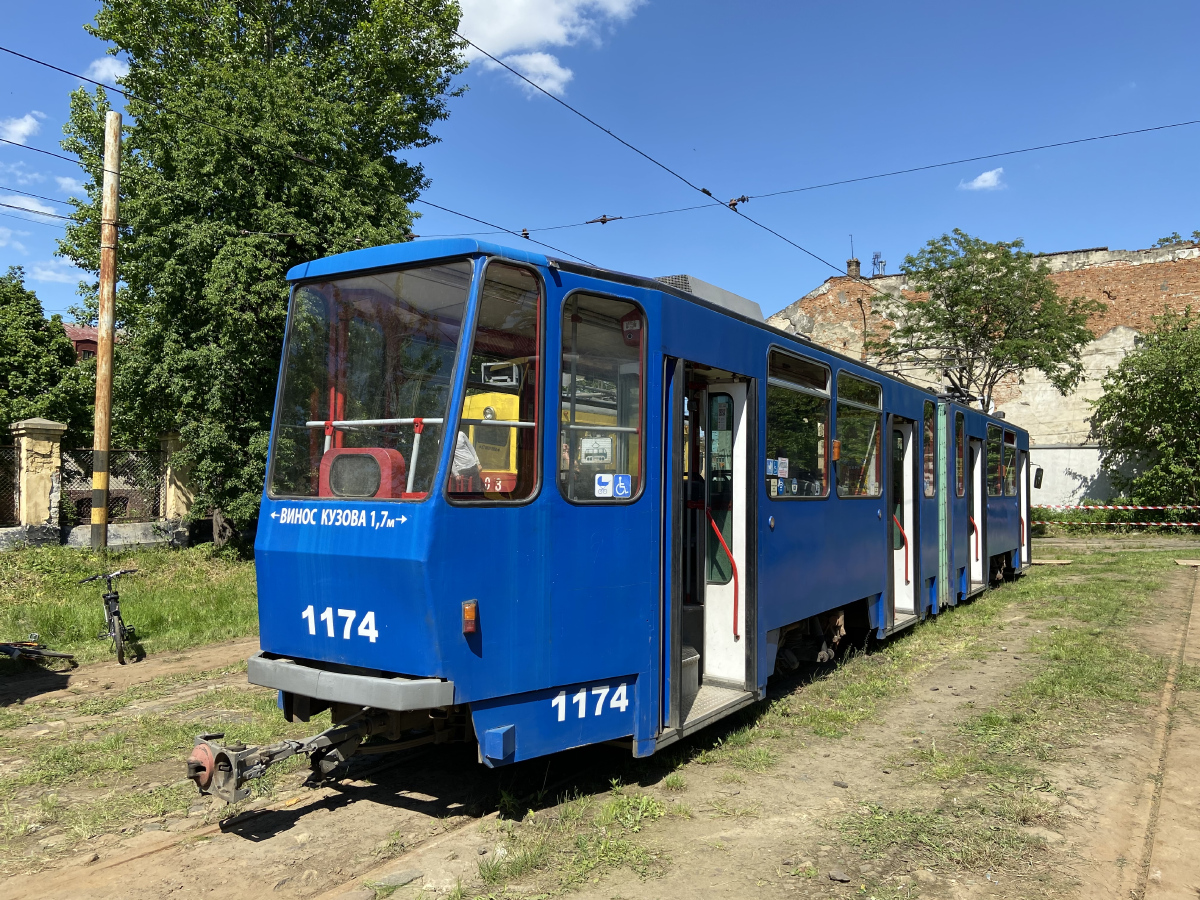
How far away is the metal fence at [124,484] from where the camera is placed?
46.3 ft

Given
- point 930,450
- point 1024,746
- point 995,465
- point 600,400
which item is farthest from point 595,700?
point 995,465

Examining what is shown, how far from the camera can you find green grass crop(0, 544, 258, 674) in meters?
9.46

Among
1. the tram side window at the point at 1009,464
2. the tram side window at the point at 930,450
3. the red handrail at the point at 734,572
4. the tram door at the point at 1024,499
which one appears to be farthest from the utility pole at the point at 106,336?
the tram door at the point at 1024,499

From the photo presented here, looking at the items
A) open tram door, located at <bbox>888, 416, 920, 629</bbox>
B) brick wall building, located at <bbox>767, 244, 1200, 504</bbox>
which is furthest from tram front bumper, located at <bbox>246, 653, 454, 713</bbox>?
brick wall building, located at <bbox>767, 244, 1200, 504</bbox>

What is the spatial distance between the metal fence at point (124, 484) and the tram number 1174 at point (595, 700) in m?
12.4

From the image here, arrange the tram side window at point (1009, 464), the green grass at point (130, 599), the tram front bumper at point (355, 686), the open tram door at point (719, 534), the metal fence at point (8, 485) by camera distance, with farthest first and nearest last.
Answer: the tram side window at point (1009, 464) < the metal fence at point (8, 485) < the green grass at point (130, 599) < the open tram door at point (719, 534) < the tram front bumper at point (355, 686)

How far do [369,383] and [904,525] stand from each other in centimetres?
717

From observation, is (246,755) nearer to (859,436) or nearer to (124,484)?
(859,436)

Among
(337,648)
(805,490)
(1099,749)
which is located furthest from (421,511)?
(1099,749)

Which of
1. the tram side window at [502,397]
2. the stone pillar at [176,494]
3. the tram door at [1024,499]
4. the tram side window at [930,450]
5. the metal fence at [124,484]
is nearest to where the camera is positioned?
the tram side window at [502,397]

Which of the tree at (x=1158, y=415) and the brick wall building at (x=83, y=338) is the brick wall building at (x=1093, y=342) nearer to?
the tree at (x=1158, y=415)

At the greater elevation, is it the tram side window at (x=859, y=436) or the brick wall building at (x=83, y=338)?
the brick wall building at (x=83, y=338)

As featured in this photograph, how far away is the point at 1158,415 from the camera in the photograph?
26266mm

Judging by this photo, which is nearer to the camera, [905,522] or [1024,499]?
[905,522]
